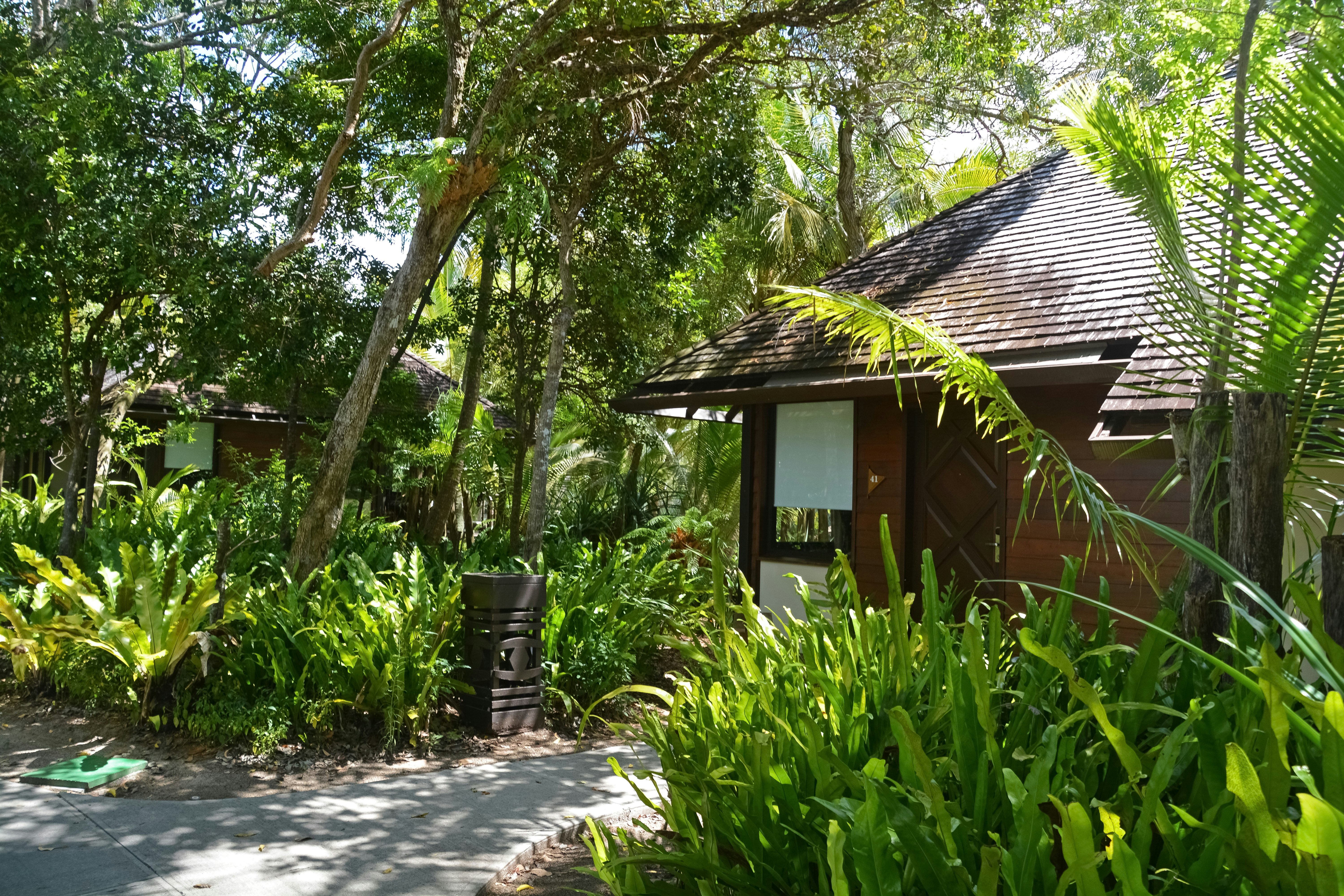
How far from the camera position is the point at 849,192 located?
17312 millimetres

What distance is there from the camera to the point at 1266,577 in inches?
115

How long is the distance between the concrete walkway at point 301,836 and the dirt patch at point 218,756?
0.25 meters

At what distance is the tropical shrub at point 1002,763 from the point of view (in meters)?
1.90

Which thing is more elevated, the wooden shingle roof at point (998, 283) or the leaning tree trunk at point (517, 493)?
the wooden shingle roof at point (998, 283)

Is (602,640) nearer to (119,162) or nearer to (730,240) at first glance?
(119,162)

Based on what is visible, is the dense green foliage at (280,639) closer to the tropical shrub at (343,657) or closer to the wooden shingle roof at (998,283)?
the tropical shrub at (343,657)

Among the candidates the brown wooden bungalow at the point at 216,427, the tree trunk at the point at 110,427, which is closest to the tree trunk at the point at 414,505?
the brown wooden bungalow at the point at 216,427

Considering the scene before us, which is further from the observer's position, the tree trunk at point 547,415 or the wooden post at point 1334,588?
the tree trunk at point 547,415

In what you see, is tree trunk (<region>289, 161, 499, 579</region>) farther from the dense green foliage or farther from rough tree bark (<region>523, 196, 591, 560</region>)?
rough tree bark (<region>523, 196, 591, 560</region>)

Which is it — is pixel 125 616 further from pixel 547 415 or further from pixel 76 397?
pixel 76 397

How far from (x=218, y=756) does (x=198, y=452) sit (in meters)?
15.8

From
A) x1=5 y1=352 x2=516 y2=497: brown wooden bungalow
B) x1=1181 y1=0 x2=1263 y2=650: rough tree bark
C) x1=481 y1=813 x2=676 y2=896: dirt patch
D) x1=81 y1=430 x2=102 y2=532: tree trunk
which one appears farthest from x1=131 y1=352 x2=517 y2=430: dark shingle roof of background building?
x1=1181 y1=0 x2=1263 y2=650: rough tree bark

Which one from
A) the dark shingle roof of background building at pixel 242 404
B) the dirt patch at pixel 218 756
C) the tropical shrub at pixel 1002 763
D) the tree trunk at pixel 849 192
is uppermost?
the tree trunk at pixel 849 192

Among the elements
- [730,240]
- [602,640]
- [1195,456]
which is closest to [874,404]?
[602,640]
